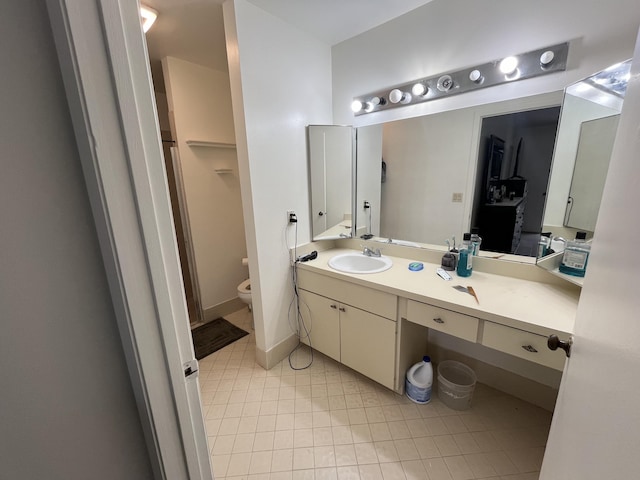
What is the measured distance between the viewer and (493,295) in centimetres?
133

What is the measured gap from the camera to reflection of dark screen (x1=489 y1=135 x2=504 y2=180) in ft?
4.96

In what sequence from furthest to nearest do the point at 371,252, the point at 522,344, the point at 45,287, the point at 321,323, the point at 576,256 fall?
1. the point at 371,252
2. the point at 321,323
3. the point at 576,256
4. the point at 522,344
5. the point at 45,287

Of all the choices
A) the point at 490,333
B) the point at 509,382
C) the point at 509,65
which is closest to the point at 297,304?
the point at 490,333

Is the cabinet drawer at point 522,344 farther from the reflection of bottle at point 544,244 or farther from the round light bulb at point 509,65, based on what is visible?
the round light bulb at point 509,65

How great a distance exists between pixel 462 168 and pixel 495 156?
0.59ft

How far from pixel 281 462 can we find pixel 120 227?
57.4 inches

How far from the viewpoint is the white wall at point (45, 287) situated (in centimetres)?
40

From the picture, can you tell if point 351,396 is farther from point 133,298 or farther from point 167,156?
point 167,156

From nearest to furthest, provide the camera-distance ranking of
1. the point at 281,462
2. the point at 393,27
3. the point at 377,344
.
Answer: the point at 281,462 → the point at 377,344 → the point at 393,27

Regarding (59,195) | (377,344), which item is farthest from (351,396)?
(59,195)

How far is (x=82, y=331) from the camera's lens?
485mm

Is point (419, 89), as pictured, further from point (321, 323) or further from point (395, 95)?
point (321, 323)

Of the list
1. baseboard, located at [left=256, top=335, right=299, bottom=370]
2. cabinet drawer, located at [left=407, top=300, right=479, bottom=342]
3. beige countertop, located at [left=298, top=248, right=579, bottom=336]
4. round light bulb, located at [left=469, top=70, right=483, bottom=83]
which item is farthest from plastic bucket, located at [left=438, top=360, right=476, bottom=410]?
round light bulb, located at [left=469, top=70, right=483, bottom=83]

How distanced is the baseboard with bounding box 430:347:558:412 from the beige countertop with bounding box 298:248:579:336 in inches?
26.2
